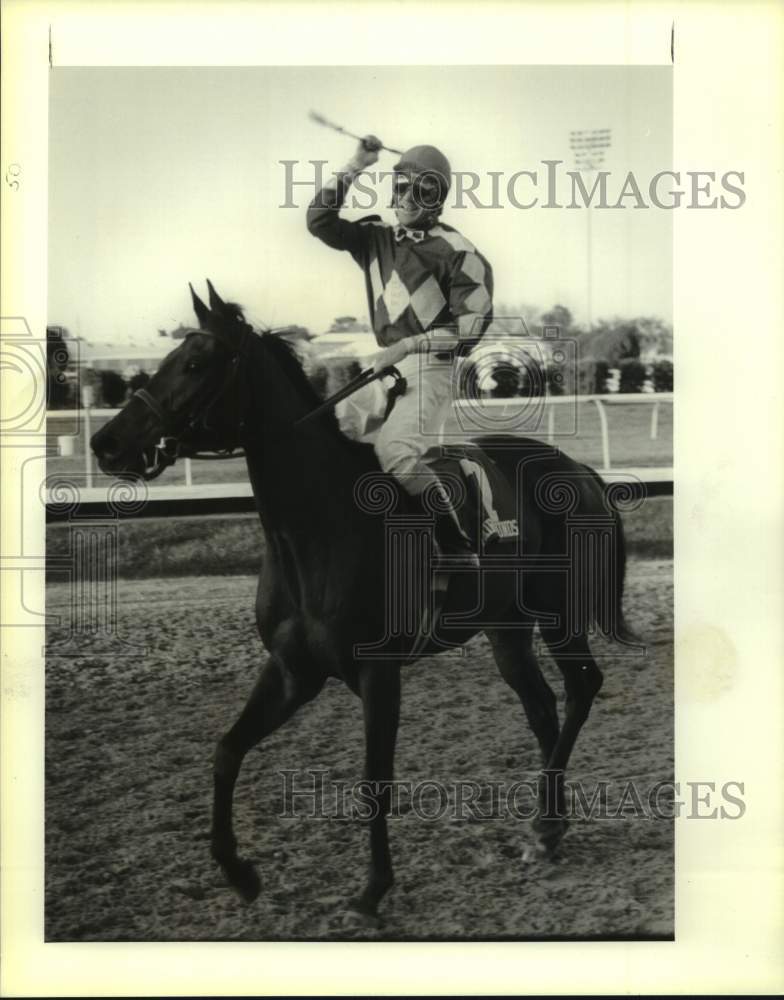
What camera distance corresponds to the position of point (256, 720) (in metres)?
3.49

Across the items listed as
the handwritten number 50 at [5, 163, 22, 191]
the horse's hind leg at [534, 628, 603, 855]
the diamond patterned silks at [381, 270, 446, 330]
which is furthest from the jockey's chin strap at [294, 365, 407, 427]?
the handwritten number 50 at [5, 163, 22, 191]

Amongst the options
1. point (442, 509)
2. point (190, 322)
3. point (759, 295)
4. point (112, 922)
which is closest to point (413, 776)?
point (442, 509)

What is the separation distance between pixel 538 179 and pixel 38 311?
1772 mm

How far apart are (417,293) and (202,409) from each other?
Result: 82 centimetres

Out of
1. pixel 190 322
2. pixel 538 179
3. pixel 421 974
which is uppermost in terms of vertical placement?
pixel 538 179

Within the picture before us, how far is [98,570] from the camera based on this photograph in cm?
358

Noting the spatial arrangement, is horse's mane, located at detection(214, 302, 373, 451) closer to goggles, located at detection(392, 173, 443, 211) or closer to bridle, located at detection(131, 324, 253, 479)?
bridle, located at detection(131, 324, 253, 479)

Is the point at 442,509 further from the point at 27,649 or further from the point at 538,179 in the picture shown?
the point at 27,649

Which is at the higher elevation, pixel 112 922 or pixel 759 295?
pixel 759 295

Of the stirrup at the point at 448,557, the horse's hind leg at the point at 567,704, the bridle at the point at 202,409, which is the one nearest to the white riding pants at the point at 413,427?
the stirrup at the point at 448,557

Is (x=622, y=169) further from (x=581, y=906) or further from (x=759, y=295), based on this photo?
(x=581, y=906)

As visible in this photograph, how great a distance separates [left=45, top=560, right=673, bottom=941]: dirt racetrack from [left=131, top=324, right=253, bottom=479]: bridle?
51 cm

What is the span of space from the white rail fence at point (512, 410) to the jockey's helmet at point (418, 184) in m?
0.65

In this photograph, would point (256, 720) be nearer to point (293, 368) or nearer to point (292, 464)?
point (292, 464)
